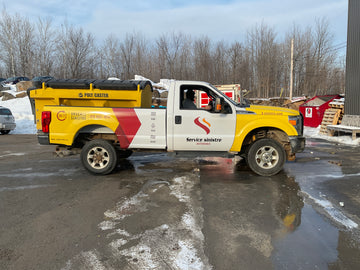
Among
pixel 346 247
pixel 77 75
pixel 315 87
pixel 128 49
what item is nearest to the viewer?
pixel 346 247

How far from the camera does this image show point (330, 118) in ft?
47.9

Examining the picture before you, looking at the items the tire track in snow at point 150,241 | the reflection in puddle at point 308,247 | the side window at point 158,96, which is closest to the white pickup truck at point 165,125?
the tire track in snow at point 150,241

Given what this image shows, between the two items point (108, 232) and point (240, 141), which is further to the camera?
point (240, 141)

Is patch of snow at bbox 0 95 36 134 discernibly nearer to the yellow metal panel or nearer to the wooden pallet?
the yellow metal panel

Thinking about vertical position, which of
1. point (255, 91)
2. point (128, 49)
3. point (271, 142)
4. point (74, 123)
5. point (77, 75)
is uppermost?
point (128, 49)

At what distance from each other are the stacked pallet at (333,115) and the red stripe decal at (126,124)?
11.6 m

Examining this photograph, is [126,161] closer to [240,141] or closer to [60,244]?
[240,141]

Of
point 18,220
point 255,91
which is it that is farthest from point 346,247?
point 255,91

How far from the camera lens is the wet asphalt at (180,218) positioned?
2.93 meters

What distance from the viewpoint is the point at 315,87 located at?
39.6 metres

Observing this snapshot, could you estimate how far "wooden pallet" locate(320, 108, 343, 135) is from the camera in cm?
1405

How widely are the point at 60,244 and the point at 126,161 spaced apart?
4.77 m

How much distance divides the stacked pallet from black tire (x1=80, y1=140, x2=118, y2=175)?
12.0 metres

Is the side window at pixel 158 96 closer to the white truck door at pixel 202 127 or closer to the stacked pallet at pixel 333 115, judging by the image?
the stacked pallet at pixel 333 115
